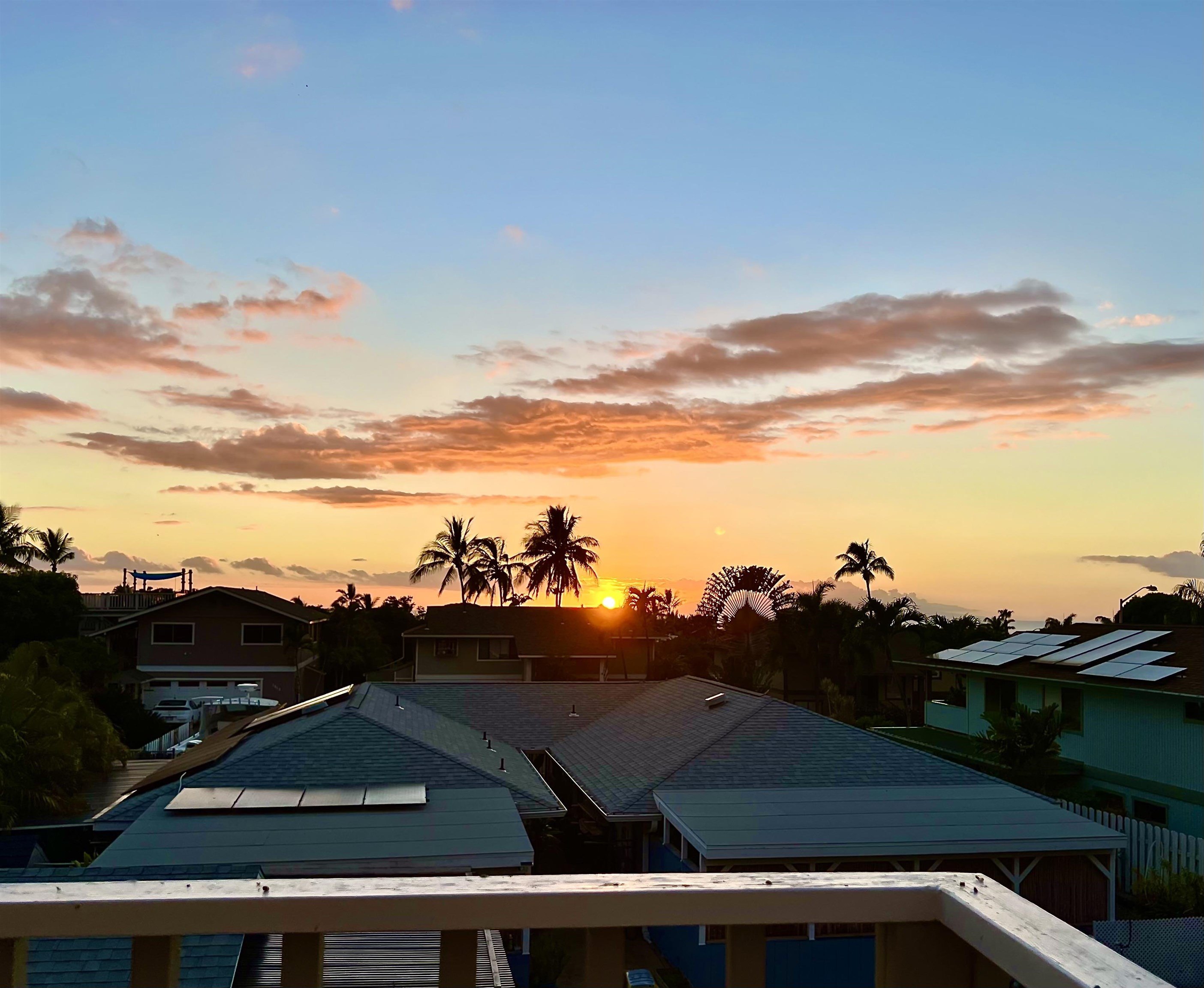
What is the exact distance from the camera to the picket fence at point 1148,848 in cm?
2061

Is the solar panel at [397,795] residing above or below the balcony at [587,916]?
below

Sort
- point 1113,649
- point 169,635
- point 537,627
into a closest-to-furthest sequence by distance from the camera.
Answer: point 1113,649 < point 169,635 < point 537,627

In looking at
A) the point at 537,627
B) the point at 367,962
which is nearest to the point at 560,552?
the point at 537,627

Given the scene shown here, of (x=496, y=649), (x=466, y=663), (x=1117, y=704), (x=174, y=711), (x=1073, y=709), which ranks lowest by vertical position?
(x=174, y=711)

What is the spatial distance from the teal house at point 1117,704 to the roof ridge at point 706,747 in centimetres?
883

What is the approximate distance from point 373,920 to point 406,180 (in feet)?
57.0

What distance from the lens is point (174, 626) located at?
4962cm

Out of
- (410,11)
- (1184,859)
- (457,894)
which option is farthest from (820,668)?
(457,894)

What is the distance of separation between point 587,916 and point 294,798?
670 inches

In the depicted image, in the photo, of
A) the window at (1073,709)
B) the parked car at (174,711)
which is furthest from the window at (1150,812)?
the parked car at (174,711)

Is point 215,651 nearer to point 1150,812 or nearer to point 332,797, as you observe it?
point 332,797

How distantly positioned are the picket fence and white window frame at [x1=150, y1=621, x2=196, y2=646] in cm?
4092

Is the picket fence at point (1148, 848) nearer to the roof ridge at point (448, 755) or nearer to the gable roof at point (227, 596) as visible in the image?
the roof ridge at point (448, 755)

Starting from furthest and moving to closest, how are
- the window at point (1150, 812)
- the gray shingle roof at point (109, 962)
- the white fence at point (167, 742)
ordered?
1. the white fence at point (167, 742)
2. the window at point (1150, 812)
3. the gray shingle roof at point (109, 962)
